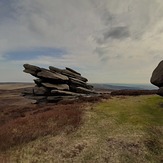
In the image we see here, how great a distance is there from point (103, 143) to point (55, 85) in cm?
2657

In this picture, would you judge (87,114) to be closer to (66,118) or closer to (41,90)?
(66,118)

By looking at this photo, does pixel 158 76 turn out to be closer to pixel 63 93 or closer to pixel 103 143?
pixel 103 143

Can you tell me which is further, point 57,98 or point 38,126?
point 57,98

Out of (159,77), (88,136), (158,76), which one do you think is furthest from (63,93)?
(88,136)

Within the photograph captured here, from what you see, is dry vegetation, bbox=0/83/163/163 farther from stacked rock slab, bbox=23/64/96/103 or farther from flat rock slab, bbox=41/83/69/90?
flat rock slab, bbox=41/83/69/90

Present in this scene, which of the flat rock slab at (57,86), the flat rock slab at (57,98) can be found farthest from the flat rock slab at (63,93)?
the flat rock slab at (57,86)

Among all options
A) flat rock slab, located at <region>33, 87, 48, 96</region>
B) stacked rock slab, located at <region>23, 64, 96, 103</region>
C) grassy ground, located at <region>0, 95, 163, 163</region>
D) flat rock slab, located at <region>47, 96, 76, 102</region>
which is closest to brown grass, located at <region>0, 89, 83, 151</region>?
grassy ground, located at <region>0, 95, 163, 163</region>

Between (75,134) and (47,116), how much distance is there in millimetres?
7240

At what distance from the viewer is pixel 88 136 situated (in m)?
26.2

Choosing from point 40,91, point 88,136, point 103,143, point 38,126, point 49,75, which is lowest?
point 103,143

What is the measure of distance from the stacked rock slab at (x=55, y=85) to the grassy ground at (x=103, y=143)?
55.3ft

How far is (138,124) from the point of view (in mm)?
28422

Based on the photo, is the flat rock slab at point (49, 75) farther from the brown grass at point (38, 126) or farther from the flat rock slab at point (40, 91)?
the brown grass at point (38, 126)

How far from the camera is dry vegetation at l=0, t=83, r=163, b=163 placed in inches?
902
